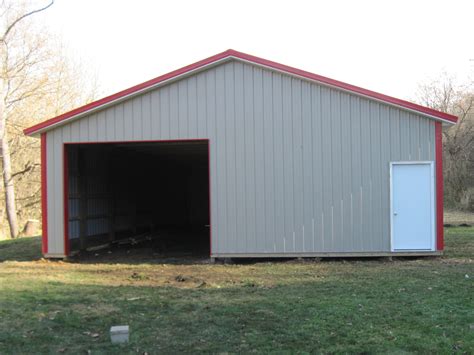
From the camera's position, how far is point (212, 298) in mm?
7328

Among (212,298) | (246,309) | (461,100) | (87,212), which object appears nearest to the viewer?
(246,309)

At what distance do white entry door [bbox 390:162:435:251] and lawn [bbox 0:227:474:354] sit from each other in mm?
507

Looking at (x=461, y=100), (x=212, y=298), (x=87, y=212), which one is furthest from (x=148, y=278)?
(x=461, y=100)

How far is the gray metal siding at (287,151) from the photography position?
1081cm

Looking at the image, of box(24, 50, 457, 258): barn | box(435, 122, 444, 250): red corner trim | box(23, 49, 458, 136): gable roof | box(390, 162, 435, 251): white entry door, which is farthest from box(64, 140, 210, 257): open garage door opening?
box(435, 122, 444, 250): red corner trim

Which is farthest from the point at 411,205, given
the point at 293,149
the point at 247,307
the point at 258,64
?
the point at 247,307

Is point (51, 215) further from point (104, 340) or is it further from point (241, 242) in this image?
point (104, 340)

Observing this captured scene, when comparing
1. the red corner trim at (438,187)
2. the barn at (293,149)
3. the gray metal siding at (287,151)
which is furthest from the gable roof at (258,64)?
the red corner trim at (438,187)

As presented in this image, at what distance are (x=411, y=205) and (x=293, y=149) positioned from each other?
9.22 ft

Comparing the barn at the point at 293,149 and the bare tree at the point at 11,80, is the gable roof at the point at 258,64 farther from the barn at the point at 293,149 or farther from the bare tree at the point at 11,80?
the bare tree at the point at 11,80

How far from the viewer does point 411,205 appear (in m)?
10.8

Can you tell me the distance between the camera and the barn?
10.8m

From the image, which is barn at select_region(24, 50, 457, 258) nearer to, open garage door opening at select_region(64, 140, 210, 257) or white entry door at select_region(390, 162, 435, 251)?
white entry door at select_region(390, 162, 435, 251)

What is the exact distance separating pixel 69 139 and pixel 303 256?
19.4 ft
